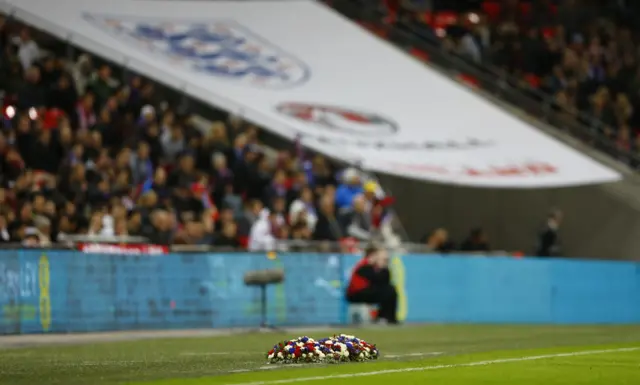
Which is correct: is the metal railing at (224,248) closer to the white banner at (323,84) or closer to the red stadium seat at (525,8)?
the white banner at (323,84)

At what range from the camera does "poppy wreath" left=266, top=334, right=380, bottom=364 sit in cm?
1252

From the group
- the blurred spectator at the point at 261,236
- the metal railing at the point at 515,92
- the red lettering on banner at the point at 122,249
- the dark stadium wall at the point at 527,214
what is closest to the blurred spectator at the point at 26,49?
the red lettering on banner at the point at 122,249

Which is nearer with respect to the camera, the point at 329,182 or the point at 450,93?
the point at 450,93

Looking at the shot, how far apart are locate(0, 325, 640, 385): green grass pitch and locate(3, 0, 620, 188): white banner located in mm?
5098

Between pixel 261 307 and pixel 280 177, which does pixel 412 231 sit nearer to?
pixel 280 177

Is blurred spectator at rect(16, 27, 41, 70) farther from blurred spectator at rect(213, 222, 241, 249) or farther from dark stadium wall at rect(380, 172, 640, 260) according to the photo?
dark stadium wall at rect(380, 172, 640, 260)

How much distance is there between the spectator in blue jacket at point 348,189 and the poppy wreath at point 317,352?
453 inches

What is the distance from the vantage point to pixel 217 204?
23344 millimetres

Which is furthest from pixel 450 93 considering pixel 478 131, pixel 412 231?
pixel 412 231

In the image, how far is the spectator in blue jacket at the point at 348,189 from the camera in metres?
24.7

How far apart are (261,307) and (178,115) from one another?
16.0 feet

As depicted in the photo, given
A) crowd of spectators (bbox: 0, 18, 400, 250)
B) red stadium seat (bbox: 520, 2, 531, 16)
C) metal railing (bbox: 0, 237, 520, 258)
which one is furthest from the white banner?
red stadium seat (bbox: 520, 2, 531, 16)

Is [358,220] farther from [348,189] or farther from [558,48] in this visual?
[558,48]

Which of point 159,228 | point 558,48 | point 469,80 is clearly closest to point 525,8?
point 558,48
